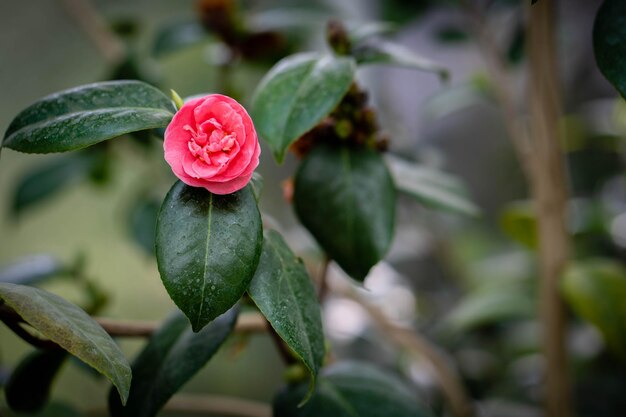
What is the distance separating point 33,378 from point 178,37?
2.03 ft

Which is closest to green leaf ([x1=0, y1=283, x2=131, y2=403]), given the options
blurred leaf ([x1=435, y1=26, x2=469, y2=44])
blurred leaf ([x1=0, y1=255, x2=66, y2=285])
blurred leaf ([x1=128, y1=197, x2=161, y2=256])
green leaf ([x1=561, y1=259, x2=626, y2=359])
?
blurred leaf ([x1=0, y1=255, x2=66, y2=285])

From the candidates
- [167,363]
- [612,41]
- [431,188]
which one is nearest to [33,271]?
[167,363]

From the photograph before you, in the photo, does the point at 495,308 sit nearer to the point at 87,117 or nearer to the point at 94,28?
the point at 87,117

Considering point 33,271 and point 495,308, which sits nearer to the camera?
point 33,271

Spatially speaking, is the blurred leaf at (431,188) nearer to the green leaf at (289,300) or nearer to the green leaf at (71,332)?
the green leaf at (289,300)

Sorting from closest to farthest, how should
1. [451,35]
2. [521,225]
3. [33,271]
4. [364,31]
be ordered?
[364,31]
[33,271]
[521,225]
[451,35]

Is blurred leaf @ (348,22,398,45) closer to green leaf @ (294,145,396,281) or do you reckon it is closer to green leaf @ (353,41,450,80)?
green leaf @ (353,41,450,80)

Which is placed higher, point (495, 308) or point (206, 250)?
point (206, 250)


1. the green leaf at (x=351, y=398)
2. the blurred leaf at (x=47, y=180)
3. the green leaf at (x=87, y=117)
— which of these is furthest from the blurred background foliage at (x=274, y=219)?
the green leaf at (x=87, y=117)

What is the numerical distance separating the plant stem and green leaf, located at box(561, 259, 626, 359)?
3cm

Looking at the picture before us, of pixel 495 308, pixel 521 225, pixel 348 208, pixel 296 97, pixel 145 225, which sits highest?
pixel 296 97

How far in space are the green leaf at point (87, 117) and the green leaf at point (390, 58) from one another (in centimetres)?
23

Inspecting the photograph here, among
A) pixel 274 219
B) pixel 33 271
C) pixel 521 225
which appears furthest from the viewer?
pixel 521 225

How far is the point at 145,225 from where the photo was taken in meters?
0.98
